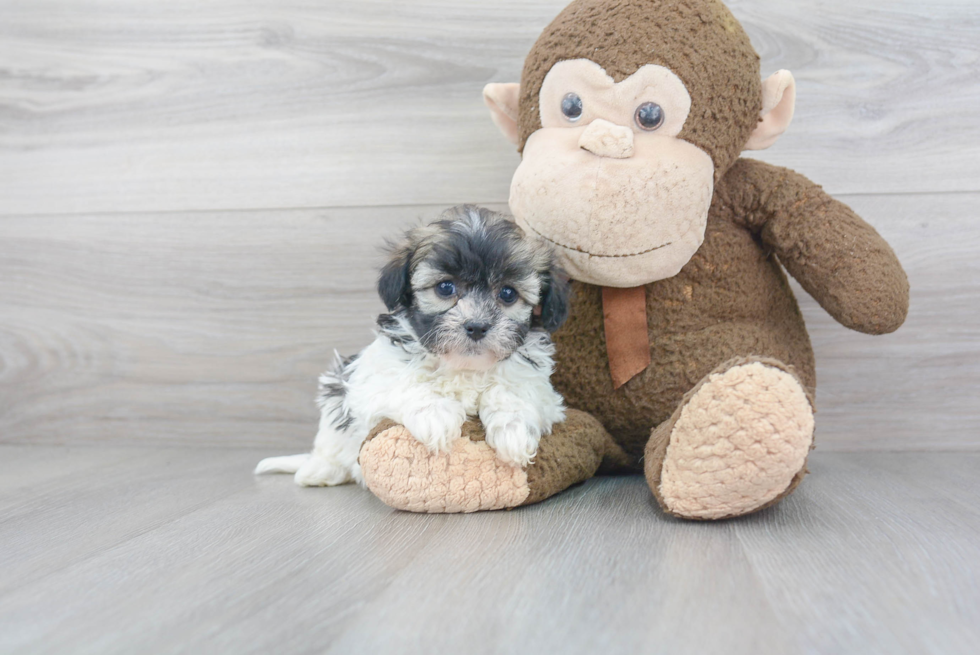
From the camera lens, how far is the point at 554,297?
134 centimetres

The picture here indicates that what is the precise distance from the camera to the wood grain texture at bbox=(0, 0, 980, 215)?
1.82 meters

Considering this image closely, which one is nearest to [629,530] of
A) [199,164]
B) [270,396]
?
[270,396]

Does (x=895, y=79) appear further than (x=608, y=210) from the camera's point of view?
Yes

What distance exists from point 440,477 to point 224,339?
104cm

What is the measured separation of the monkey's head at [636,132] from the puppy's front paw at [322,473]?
0.67m

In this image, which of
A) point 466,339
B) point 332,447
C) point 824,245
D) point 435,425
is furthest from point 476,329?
point 824,245

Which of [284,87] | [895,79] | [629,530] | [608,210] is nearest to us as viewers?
[629,530]

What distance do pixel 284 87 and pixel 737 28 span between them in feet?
3.88

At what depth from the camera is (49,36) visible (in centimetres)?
204

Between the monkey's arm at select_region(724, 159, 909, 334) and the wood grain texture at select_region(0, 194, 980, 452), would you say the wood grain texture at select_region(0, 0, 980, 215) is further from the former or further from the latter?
the monkey's arm at select_region(724, 159, 909, 334)

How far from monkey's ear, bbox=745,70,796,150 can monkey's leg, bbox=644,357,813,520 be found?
55 cm

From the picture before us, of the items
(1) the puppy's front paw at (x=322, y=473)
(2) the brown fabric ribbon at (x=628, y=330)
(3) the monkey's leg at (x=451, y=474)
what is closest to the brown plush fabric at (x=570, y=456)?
(3) the monkey's leg at (x=451, y=474)

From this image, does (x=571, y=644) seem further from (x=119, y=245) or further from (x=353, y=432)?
(x=119, y=245)

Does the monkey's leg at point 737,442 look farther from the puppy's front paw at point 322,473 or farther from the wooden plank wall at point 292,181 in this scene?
the wooden plank wall at point 292,181
